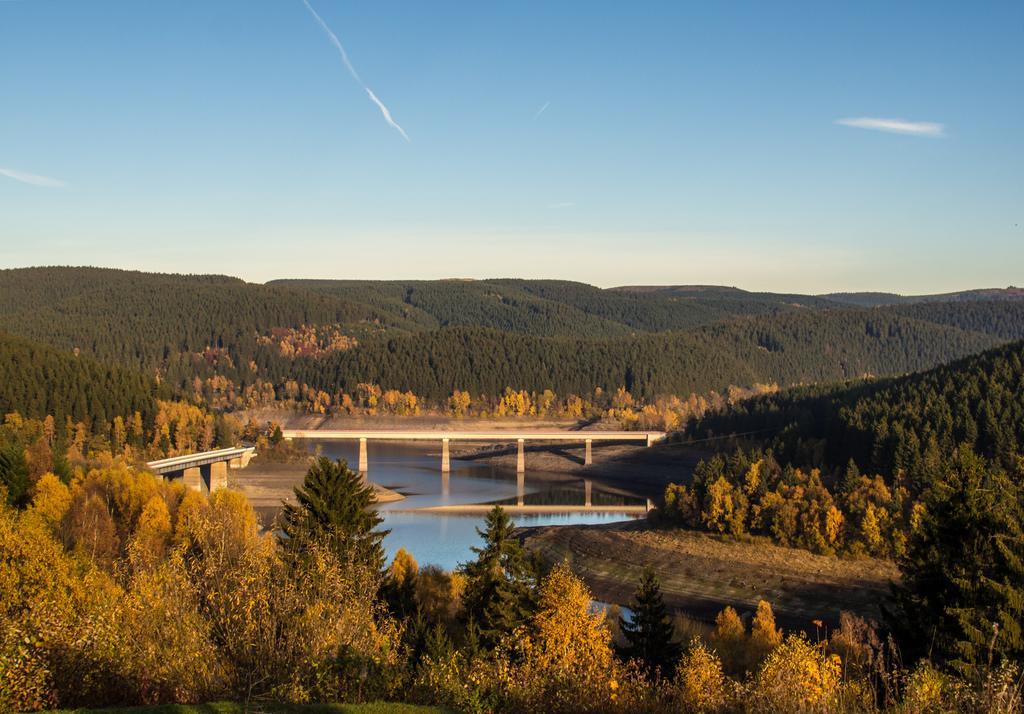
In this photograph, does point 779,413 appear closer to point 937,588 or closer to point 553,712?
point 937,588

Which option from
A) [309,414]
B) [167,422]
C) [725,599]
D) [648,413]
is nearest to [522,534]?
[725,599]

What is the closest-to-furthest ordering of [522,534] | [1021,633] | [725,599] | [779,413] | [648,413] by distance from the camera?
[1021,633] → [725,599] → [522,534] → [779,413] → [648,413]

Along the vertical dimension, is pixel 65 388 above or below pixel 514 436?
above

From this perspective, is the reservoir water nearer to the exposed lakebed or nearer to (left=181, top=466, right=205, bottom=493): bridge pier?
the exposed lakebed

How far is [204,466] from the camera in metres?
102

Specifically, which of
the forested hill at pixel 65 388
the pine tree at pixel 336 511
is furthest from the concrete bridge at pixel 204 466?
the pine tree at pixel 336 511

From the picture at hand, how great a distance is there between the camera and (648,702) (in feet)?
58.3

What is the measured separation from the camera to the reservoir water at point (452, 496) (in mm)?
72125

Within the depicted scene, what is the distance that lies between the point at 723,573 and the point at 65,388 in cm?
7039

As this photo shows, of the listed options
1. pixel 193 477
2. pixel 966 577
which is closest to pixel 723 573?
pixel 966 577

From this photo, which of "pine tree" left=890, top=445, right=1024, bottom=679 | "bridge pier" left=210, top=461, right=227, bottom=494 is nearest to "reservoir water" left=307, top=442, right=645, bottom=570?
"bridge pier" left=210, top=461, right=227, bottom=494

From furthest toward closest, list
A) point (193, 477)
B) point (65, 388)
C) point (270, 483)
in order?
1. point (65, 388)
2. point (270, 483)
3. point (193, 477)

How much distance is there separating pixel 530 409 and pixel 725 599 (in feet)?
467

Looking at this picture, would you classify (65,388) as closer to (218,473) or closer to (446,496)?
(218,473)
